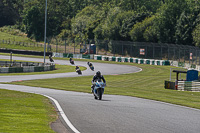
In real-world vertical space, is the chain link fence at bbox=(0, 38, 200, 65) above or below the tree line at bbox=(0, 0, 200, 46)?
below

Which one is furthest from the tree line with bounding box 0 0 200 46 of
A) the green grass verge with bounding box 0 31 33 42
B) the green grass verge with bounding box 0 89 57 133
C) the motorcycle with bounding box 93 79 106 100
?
the green grass verge with bounding box 0 89 57 133

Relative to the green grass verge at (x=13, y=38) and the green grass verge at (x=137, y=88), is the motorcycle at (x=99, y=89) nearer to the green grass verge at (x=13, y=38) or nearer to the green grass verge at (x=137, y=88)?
the green grass verge at (x=137, y=88)

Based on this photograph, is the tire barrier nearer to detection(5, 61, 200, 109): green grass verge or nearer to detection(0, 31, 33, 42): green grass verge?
detection(5, 61, 200, 109): green grass verge

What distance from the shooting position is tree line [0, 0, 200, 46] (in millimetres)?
83812

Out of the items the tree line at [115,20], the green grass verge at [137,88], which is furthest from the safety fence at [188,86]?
the tree line at [115,20]

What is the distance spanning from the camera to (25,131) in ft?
31.4

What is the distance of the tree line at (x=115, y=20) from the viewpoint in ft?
275

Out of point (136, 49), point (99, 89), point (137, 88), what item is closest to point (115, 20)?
point (136, 49)

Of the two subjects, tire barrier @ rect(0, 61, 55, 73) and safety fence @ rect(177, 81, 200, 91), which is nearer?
safety fence @ rect(177, 81, 200, 91)

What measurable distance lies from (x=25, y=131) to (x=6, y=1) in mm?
141959

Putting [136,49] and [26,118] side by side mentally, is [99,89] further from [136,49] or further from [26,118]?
[136,49]

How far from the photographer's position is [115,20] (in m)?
101

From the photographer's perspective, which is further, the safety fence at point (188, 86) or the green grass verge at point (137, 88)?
the safety fence at point (188, 86)

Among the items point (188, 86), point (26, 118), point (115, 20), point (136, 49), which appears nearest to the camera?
point (26, 118)
